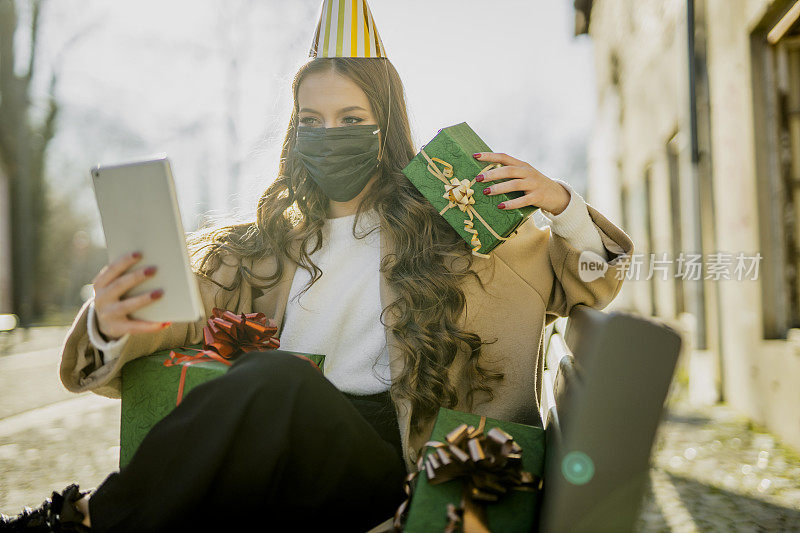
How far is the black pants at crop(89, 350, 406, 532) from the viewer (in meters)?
1.36

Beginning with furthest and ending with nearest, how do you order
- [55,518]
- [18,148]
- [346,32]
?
[18,148] < [346,32] < [55,518]

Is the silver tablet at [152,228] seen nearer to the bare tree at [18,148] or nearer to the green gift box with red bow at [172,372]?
the green gift box with red bow at [172,372]

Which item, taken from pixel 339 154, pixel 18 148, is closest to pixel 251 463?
pixel 339 154

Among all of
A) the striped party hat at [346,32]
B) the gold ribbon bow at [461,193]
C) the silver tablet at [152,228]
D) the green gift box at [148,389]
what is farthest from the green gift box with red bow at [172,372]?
the striped party hat at [346,32]

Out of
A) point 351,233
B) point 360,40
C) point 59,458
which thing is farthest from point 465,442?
point 59,458

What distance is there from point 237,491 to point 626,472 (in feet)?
2.80

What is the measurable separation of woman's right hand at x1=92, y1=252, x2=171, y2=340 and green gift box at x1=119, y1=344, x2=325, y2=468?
0.74 feet

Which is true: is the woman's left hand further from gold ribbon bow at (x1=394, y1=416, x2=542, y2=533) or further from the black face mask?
gold ribbon bow at (x1=394, y1=416, x2=542, y2=533)

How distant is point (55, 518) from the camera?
1556mm

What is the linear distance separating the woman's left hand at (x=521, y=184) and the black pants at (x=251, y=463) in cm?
79

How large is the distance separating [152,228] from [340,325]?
3.19 ft

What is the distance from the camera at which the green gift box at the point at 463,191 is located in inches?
73.8

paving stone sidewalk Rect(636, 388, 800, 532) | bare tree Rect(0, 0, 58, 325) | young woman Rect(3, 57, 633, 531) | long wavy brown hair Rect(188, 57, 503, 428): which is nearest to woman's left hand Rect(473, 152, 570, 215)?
Answer: young woman Rect(3, 57, 633, 531)

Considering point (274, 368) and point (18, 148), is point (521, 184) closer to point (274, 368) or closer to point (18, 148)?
point (274, 368)
